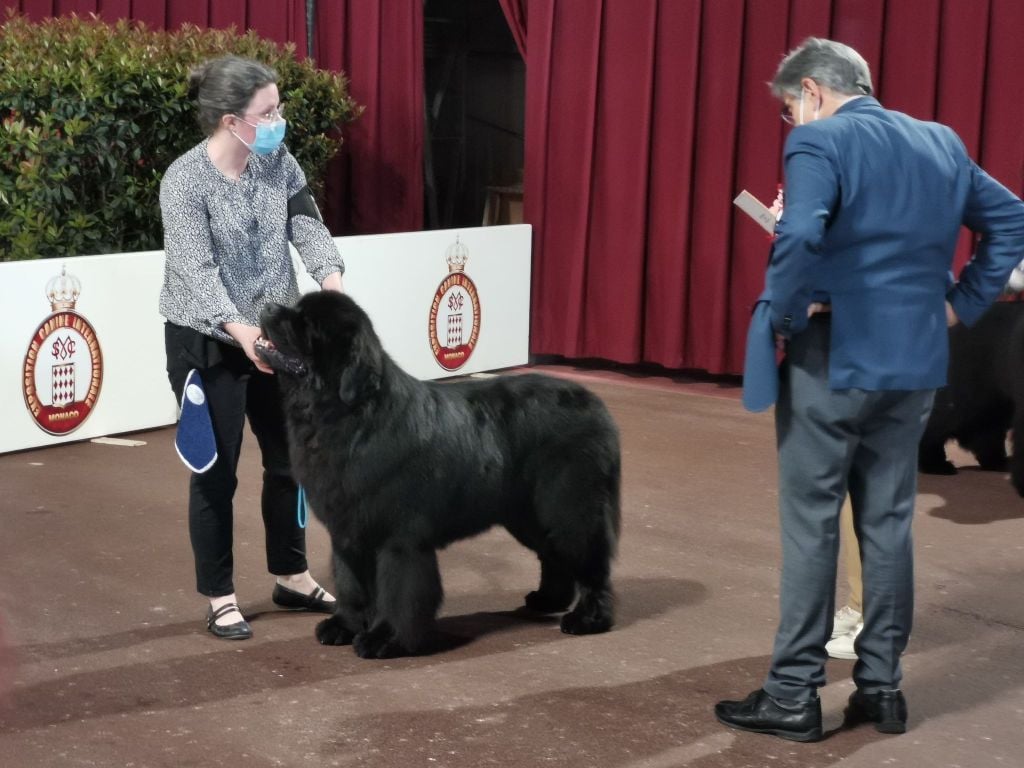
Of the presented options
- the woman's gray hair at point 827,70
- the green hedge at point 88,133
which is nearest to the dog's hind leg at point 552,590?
the woman's gray hair at point 827,70

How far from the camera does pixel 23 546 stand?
14.7 ft

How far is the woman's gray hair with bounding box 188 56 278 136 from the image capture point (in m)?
3.48

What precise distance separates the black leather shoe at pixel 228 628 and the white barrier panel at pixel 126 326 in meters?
2.29

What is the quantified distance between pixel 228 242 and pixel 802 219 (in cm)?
157

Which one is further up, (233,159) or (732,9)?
(732,9)

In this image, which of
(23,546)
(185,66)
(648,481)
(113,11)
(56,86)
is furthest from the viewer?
(113,11)

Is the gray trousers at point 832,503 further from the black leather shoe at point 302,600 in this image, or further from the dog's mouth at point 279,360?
the black leather shoe at point 302,600

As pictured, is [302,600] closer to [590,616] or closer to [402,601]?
[402,601]

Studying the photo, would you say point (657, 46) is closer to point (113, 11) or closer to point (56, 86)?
point (56, 86)

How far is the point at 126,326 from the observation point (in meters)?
5.93

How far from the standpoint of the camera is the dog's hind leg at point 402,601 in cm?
344

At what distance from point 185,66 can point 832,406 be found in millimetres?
5043

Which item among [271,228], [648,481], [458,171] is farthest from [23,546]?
[458,171]

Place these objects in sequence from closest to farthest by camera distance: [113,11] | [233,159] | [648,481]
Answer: [233,159] → [648,481] → [113,11]
